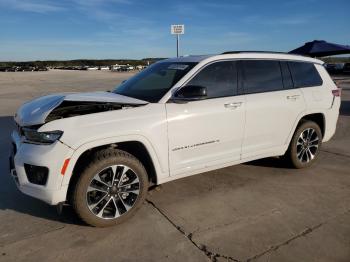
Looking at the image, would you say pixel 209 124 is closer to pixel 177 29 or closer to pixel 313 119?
pixel 313 119

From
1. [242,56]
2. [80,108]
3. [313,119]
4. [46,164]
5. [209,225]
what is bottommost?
Result: [209,225]

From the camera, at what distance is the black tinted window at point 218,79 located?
4277 millimetres

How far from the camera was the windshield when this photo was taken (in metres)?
4.18

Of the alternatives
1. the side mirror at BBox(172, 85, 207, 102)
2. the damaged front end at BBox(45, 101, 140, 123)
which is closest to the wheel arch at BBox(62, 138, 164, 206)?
the damaged front end at BBox(45, 101, 140, 123)

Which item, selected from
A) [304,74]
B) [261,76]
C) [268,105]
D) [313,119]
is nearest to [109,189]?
[268,105]

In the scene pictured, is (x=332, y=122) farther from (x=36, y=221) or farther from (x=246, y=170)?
(x=36, y=221)

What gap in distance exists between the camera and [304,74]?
534 cm

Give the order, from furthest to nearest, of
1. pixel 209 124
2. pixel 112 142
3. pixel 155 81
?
pixel 155 81 → pixel 209 124 → pixel 112 142

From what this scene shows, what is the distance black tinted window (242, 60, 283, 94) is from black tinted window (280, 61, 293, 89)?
79 millimetres

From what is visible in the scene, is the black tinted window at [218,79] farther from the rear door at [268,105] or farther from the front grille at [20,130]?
the front grille at [20,130]

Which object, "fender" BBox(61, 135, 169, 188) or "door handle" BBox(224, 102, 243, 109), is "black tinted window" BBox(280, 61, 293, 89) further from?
"fender" BBox(61, 135, 169, 188)

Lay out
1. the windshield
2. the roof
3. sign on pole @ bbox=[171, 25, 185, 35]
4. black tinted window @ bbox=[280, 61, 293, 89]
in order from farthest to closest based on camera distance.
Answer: sign on pole @ bbox=[171, 25, 185, 35] → black tinted window @ bbox=[280, 61, 293, 89] → the roof → the windshield

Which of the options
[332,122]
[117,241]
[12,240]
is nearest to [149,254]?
[117,241]

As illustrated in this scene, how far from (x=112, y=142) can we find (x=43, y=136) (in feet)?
2.15
